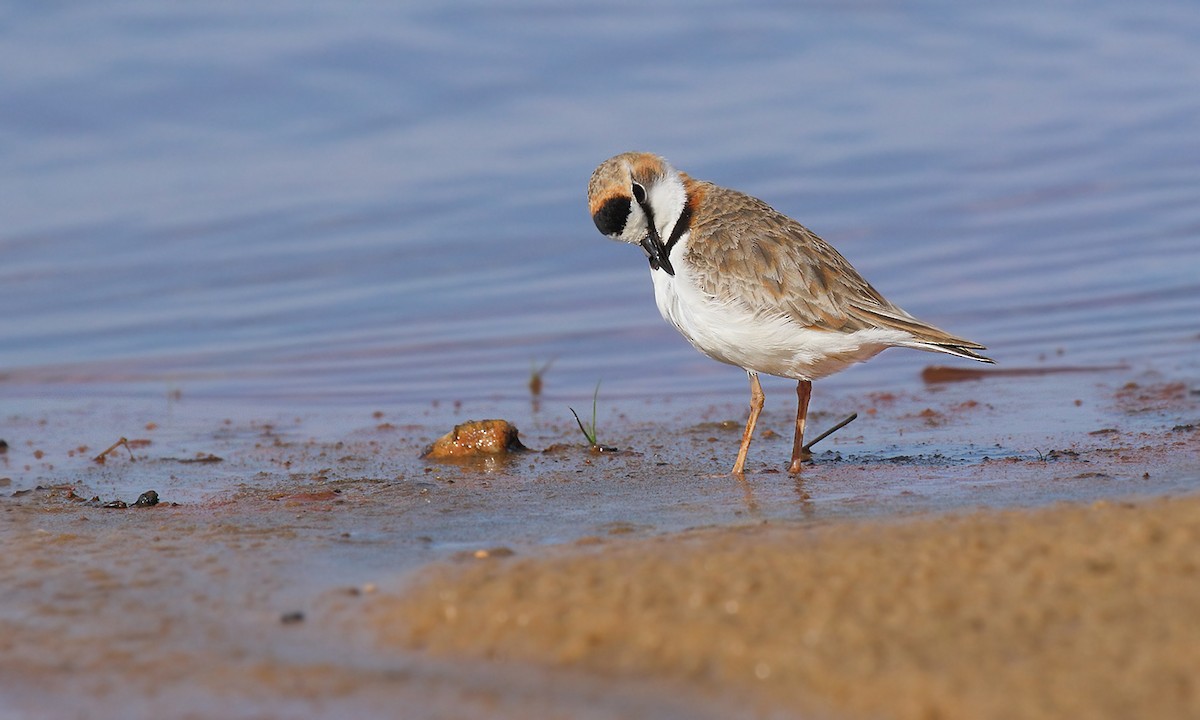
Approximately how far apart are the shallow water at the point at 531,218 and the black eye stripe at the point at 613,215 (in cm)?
Answer: 102

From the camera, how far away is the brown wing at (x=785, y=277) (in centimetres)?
593

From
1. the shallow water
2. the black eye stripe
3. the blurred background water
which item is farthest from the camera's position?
the blurred background water

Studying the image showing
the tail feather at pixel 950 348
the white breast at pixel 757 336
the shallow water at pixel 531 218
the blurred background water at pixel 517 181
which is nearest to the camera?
the tail feather at pixel 950 348

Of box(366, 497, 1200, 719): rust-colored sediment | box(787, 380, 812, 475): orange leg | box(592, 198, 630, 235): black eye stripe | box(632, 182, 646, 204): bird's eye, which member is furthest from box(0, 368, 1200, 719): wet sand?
box(632, 182, 646, 204): bird's eye

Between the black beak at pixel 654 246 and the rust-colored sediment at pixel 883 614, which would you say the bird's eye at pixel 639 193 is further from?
the rust-colored sediment at pixel 883 614

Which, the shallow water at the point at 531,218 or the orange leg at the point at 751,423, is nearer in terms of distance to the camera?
the orange leg at the point at 751,423

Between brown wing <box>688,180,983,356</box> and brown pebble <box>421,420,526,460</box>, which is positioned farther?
brown pebble <box>421,420,526,460</box>

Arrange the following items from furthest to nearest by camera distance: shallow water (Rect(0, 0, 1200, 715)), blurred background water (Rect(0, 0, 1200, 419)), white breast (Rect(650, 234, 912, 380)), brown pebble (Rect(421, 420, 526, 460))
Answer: blurred background water (Rect(0, 0, 1200, 419)) < shallow water (Rect(0, 0, 1200, 715)) < brown pebble (Rect(421, 420, 526, 460)) < white breast (Rect(650, 234, 912, 380))

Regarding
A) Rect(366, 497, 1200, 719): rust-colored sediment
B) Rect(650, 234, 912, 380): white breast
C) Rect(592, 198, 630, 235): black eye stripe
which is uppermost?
Rect(592, 198, 630, 235): black eye stripe

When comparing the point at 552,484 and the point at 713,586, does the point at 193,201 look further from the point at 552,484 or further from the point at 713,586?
the point at 713,586

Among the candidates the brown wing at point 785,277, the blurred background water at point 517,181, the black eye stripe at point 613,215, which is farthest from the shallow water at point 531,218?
the black eye stripe at point 613,215

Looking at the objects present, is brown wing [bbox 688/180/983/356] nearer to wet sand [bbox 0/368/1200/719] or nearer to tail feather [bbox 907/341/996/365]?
tail feather [bbox 907/341/996/365]

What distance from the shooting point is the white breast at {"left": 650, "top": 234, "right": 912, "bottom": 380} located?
5.90 m

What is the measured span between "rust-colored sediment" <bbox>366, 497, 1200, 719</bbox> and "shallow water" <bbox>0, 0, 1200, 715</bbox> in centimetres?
77
